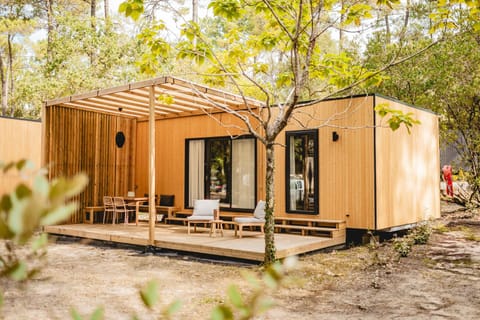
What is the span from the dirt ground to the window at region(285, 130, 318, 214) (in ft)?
4.41

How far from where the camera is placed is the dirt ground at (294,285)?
14.4 feet

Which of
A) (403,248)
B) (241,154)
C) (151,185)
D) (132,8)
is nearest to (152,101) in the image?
(151,185)

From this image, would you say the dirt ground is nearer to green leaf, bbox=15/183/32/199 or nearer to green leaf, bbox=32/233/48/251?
green leaf, bbox=32/233/48/251

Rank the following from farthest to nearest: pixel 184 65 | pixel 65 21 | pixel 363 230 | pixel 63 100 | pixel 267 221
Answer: pixel 184 65 → pixel 65 21 → pixel 63 100 → pixel 363 230 → pixel 267 221

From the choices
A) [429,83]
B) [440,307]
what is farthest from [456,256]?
[429,83]

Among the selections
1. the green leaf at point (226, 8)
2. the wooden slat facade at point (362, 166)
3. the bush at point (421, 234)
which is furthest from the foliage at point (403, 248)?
the green leaf at point (226, 8)

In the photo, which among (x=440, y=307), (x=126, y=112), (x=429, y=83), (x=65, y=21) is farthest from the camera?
(x=65, y=21)

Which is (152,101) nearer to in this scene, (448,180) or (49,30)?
(448,180)

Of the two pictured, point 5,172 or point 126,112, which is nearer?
point 5,172

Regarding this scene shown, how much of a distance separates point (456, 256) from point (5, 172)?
7593 millimetres

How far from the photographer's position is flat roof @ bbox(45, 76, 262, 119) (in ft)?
24.9

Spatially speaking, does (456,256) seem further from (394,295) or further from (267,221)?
(267,221)

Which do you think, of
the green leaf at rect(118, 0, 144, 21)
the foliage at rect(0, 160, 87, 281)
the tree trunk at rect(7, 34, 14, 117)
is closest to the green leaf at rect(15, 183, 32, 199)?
the foliage at rect(0, 160, 87, 281)

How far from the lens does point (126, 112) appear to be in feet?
36.4
